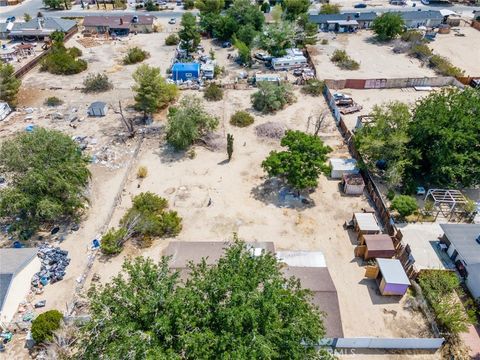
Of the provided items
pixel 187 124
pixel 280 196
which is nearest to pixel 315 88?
pixel 187 124

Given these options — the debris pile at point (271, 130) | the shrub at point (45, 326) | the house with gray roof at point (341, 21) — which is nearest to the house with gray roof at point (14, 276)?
the shrub at point (45, 326)

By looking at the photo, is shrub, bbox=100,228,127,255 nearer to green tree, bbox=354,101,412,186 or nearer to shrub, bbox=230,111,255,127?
shrub, bbox=230,111,255,127

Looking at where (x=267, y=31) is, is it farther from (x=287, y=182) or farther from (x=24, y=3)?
(x=24, y=3)

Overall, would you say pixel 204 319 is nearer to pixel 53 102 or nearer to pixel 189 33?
pixel 53 102

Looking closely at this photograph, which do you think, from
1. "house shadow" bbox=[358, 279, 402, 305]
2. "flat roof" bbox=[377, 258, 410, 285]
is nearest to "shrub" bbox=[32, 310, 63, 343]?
"house shadow" bbox=[358, 279, 402, 305]

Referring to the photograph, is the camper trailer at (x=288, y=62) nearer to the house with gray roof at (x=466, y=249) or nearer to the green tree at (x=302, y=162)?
the green tree at (x=302, y=162)

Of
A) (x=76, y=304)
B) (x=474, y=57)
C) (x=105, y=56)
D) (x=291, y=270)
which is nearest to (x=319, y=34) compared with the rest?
(x=474, y=57)

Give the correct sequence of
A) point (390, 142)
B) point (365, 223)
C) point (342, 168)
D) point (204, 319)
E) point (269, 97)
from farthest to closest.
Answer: point (269, 97), point (342, 168), point (390, 142), point (365, 223), point (204, 319)
